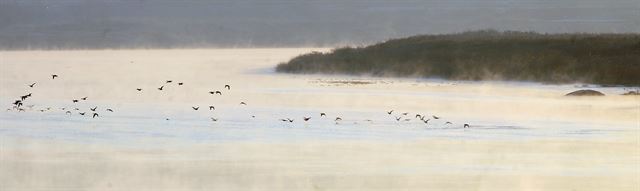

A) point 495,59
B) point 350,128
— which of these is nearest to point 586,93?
point 350,128

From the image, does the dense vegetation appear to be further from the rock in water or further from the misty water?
the rock in water

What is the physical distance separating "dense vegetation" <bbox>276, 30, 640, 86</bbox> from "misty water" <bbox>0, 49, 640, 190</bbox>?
1701 millimetres

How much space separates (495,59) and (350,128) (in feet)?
88.7

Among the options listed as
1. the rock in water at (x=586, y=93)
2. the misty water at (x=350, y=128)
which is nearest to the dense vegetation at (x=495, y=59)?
the misty water at (x=350, y=128)

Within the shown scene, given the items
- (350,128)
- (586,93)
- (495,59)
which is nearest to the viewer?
(350,128)

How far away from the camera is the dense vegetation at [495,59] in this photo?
168ft

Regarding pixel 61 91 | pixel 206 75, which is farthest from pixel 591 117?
pixel 206 75

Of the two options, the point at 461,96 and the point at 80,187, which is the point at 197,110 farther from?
the point at 80,187

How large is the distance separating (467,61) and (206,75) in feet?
51.5

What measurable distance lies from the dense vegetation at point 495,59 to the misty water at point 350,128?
1701mm

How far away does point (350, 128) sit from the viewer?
1214 inches

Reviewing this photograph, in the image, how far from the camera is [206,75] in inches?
2729

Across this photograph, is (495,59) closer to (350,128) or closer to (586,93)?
(586,93)

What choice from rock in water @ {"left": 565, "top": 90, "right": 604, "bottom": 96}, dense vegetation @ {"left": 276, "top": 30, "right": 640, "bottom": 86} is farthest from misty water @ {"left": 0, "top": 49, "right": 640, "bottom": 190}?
dense vegetation @ {"left": 276, "top": 30, "right": 640, "bottom": 86}
